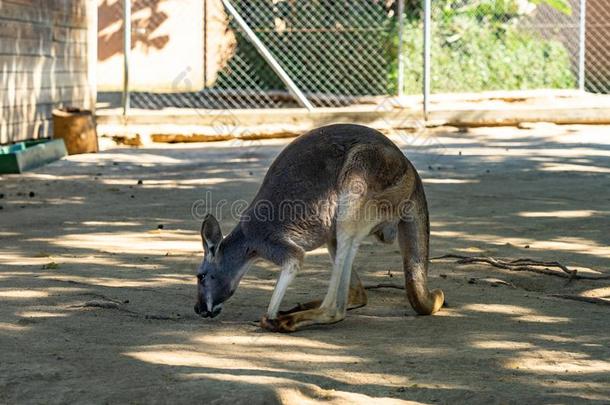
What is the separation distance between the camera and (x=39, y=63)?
13.1 metres

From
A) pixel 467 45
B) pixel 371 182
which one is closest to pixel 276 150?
pixel 467 45

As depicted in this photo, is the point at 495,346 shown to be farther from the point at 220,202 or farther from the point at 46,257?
the point at 220,202

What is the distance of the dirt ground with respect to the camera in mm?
3932

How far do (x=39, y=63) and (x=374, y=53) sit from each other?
505 centimetres

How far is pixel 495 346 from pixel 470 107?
10.5 meters

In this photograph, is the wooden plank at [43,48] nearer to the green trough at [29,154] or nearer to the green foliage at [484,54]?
the green trough at [29,154]

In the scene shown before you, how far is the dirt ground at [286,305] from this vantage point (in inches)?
155

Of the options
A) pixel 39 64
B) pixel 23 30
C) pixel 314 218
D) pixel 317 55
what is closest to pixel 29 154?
pixel 23 30

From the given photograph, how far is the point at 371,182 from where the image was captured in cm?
503

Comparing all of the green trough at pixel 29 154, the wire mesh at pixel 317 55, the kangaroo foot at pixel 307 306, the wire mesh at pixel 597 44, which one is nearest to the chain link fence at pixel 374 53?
the wire mesh at pixel 317 55

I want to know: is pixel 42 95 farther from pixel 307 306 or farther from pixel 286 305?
pixel 307 306

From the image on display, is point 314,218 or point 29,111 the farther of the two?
point 29,111

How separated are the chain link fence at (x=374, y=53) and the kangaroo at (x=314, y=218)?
31.8 ft

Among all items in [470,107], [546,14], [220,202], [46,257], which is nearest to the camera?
[46,257]
